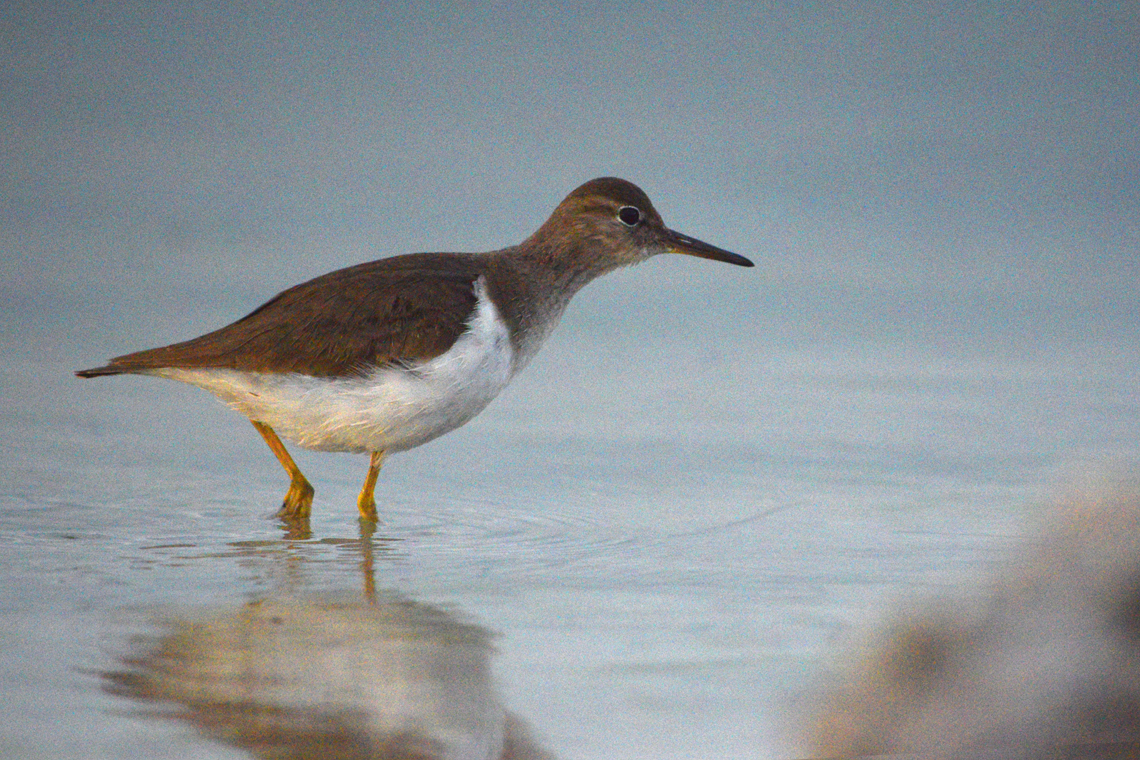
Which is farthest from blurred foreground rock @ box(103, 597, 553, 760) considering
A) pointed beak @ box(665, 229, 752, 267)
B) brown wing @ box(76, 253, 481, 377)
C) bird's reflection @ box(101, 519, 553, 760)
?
pointed beak @ box(665, 229, 752, 267)

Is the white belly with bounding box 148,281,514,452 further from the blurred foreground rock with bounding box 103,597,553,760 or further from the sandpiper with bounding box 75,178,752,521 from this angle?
the blurred foreground rock with bounding box 103,597,553,760

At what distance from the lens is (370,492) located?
6.17 m

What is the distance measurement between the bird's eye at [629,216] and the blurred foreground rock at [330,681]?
2.88 meters

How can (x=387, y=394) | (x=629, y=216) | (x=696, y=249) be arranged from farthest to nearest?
(x=696, y=249), (x=629, y=216), (x=387, y=394)

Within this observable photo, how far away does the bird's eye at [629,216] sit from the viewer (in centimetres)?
670

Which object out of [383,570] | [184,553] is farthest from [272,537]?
[383,570]

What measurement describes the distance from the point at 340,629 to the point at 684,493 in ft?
8.56

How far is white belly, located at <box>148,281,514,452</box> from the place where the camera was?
5.78 metres

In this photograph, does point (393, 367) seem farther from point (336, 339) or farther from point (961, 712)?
point (961, 712)

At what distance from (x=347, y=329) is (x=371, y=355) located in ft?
0.57

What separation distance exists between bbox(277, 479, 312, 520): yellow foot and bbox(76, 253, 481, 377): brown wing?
2.12 feet

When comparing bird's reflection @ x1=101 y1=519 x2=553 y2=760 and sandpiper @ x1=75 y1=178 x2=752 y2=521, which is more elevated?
sandpiper @ x1=75 y1=178 x2=752 y2=521

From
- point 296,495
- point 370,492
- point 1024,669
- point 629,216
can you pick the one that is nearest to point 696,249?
point 629,216

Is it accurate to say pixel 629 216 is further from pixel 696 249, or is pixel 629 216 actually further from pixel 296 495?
pixel 296 495
